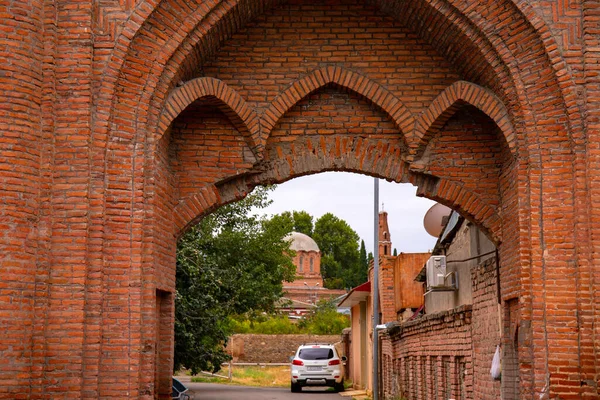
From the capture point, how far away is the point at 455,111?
33.7 feet

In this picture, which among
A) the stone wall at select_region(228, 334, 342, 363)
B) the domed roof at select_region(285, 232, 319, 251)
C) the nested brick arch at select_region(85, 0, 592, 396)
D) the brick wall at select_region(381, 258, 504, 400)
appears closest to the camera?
the nested brick arch at select_region(85, 0, 592, 396)

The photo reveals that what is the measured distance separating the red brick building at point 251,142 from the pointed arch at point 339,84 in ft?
0.08

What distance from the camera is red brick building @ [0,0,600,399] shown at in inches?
327

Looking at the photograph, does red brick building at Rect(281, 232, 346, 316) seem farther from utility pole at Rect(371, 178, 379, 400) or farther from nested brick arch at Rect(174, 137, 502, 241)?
nested brick arch at Rect(174, 137, 502, 241)

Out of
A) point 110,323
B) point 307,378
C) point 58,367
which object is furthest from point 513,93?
point 307,378

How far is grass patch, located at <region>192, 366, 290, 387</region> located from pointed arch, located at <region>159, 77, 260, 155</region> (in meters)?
24.5

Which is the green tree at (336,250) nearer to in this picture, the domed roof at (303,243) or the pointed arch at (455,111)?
the domed roof at (303,243)

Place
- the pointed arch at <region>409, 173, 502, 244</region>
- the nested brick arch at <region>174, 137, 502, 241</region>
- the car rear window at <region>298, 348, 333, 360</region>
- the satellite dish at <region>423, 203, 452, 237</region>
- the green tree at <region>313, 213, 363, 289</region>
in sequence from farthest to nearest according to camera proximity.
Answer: the green tree at <region>313, 213, 363, 289</region>
the car rear window at <region>298, 348, 333, 360</region>
the satellite dish at <region>423, 203, 452, 237</region>
the nested brick arch at <region>174, 137, 502, 241</region>
the pointed arch at <region>409, 173, 502, 244</region>

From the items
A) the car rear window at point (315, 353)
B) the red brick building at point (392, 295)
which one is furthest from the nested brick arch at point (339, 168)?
the car rear window at point (315, 353)

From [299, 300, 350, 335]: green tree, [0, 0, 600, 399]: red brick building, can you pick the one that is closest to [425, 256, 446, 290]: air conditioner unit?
[0, 0, 600, 399]: red brick building

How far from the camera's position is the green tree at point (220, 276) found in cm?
2062

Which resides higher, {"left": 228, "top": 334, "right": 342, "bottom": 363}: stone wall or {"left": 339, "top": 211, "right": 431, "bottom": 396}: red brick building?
{"left": 339, "top": 211, "right": 431, "bottom": 396}: red brick building

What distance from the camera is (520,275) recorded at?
359 inches

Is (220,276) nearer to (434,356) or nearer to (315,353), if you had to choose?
(315,353)
